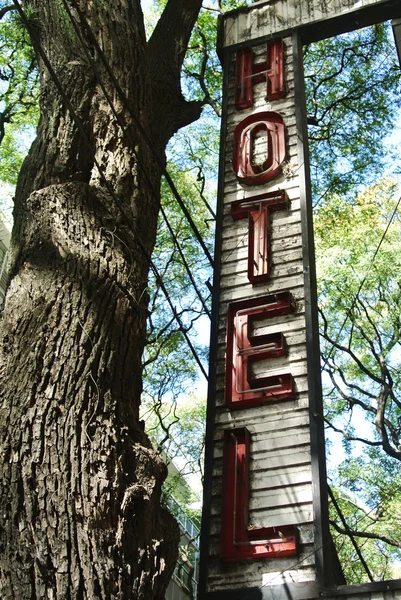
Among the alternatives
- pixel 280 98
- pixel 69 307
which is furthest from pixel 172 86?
pixel 69 307

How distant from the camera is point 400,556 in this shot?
1576 cm

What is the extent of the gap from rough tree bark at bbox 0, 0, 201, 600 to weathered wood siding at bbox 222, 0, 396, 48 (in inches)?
149

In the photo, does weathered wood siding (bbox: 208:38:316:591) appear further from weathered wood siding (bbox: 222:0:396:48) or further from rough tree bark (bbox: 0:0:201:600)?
weathered wood siding (bbox: 222:0:396:48)

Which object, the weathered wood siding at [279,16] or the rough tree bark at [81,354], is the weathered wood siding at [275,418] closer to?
the rough tree bark at [81,354]

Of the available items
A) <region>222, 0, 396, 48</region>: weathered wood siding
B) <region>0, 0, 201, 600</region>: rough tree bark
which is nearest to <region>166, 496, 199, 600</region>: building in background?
<region>222, 0, 396, 48</region>: weathered wood siding

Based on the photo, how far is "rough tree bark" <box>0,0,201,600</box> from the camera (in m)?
3.34

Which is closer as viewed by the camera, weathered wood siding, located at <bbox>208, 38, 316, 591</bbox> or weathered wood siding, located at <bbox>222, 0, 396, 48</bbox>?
weathered wood siding, located at <bbox>208, 38, 316, 591</bbox>

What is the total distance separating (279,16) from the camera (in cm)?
997

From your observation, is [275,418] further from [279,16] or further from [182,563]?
[182,563]

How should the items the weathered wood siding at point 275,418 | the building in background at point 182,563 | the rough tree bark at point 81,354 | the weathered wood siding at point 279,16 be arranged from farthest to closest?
the building in background at point 182,563 → the weathered wood siding at point 279,16 → the weathered wood siding at point 275,418 → the rough tree bark at point 81,354

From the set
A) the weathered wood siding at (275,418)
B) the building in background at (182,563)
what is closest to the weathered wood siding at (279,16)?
the weathered wood siding at (275,418)

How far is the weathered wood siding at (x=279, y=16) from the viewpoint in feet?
31.3

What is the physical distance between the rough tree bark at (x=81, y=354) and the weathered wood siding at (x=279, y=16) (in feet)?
12.4

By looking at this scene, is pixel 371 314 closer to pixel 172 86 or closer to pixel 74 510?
pixel 172 86
